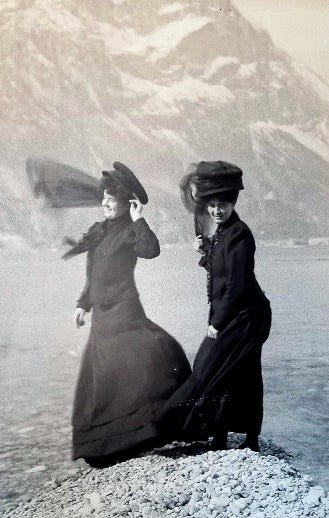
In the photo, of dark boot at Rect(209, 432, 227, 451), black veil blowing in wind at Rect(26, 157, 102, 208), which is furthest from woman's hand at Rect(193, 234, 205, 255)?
dark boot at Rect(209, 432, 227, 451)

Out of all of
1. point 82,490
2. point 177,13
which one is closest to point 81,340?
point 82,490

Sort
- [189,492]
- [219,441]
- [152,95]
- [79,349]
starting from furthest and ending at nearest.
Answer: [152,95]
[79,349]
[219,441]
[189,492]

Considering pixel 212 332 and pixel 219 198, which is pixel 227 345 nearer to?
pixel 212 332

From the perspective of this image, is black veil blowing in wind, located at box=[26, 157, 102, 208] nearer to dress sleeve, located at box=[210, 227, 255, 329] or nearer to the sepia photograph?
the sepia photograph

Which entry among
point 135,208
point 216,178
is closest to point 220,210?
point 216,178

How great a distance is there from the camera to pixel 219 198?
3273 mm

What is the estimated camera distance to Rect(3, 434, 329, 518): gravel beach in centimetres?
291

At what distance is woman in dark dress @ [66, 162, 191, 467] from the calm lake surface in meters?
0.06

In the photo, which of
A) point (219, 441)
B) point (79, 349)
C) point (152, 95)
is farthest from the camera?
point (152, 95)

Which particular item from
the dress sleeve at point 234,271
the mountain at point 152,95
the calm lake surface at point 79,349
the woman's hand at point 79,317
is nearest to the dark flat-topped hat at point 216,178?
the mountain at point 152,95

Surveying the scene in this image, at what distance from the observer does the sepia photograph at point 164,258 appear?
10.2 feet

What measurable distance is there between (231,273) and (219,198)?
0.36 meters

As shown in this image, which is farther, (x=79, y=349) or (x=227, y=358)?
(x=79, y=349)

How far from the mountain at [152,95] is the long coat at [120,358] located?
0.37m
